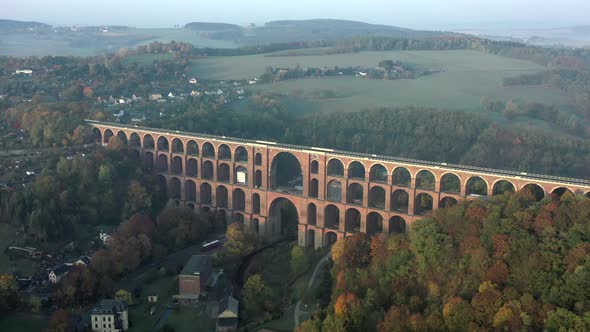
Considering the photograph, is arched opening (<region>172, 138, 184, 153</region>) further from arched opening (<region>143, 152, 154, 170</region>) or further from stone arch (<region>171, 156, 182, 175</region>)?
arched opening (<region>143, 152, 154, 170</region>)

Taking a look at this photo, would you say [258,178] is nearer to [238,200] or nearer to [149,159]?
[238,200]

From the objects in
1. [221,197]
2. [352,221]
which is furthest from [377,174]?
[221,197]

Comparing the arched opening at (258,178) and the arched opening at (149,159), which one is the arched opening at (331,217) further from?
the arched opening at (149,159)

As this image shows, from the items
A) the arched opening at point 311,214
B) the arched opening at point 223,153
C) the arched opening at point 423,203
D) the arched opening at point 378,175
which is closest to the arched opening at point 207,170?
the arched opening at point 223,153

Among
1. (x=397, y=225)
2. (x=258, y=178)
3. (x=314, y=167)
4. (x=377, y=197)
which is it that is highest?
(x=314, y=167)

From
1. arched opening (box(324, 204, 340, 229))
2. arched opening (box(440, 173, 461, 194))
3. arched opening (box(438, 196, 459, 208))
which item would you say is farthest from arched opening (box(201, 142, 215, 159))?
arched opening (box(438, 196, 459, 208))
